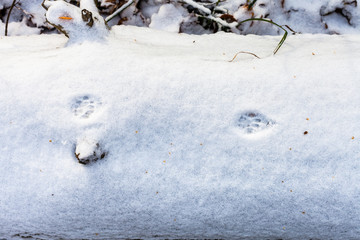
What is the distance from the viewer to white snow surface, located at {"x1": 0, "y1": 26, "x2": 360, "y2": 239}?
1047 mm

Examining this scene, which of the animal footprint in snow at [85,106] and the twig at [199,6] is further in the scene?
the twig at [199,6]

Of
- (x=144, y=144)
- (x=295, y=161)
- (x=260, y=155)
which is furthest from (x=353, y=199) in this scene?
(x=144, y=144)

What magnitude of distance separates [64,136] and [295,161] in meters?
0.86

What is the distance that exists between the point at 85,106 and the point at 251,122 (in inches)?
25.1

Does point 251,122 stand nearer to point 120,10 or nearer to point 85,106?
point 85,106

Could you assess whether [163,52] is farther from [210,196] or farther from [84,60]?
[210,196]

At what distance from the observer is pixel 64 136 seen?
1080 mm

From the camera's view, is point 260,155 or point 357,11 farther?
point 357,11

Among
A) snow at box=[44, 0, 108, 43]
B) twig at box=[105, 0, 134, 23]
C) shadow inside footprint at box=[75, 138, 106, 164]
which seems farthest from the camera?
twig at box=[105, 0, 134, 23]

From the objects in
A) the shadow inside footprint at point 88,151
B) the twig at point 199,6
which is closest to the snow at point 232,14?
the twig at point 199,6

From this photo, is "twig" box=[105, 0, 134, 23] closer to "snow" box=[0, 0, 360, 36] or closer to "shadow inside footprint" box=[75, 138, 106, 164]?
"snow" box=[0, 0, 360, 36]

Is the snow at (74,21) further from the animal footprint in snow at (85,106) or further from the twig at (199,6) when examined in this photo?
the twig at (199,6)

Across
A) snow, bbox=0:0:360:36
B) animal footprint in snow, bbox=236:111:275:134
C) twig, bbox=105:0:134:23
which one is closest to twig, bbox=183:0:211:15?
snow, bbox=0:0:360:36

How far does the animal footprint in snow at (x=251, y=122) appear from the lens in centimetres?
108
